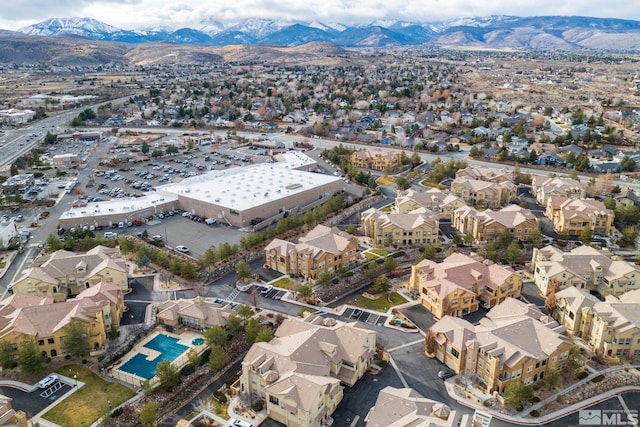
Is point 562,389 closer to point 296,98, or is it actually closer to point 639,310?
point 639,310

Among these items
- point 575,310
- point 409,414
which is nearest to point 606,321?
point 575,310

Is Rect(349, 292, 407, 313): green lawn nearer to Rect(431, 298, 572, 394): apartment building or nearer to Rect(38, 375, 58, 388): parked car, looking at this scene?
Rect(431, 298, 572, 394): apartment building

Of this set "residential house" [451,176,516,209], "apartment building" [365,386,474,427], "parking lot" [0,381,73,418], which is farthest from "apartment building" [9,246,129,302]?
"residential house" [451,176,516,209]

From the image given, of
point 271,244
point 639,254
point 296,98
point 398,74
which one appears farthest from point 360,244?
point 398,74

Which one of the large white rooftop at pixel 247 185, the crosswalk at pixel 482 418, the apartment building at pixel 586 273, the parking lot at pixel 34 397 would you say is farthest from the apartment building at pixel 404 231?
the parking lot at pixel 34 397

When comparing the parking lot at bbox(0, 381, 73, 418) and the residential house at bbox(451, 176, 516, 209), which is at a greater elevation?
the residential house at bbox(451, 176, 516, 209)

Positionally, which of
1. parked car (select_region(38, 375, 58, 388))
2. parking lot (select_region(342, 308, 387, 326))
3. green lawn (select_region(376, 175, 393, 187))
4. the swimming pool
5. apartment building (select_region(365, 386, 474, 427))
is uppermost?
apartment building (select_region(365, 386, 474, 427))

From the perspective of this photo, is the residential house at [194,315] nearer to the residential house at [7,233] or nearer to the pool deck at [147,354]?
the pool deck at [147,354]
